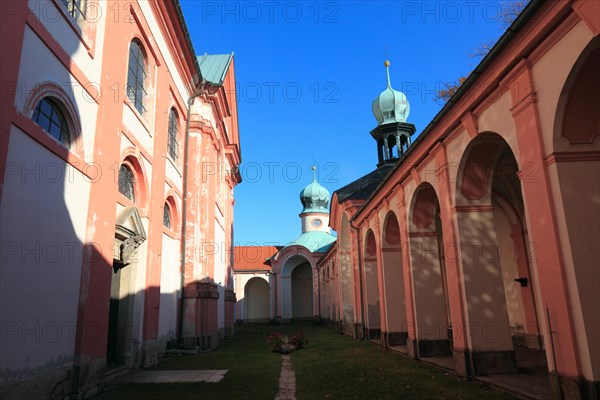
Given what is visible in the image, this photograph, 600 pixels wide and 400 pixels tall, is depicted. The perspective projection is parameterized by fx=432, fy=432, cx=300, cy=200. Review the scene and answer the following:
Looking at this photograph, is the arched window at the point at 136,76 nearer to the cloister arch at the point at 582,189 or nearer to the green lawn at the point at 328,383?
the green lawn at the point at 328,383

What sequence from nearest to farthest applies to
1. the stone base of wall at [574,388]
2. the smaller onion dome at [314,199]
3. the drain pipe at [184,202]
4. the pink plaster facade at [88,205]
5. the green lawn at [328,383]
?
the stone base of wall at [574,388], the pink plaster facade at [88,205], the green lawn at [328,383], the drain pipe at [184,202], the smaller onion dome at [314,199]

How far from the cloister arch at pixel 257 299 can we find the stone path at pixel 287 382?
3160 centimetres

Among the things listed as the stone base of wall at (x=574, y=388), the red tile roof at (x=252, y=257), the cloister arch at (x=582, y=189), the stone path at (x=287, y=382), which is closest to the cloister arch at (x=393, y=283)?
the stone path at (x=287, y=382)

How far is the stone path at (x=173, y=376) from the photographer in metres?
8.84

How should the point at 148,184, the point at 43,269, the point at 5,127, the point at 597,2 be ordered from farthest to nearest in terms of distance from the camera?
the point at 148,184
the point at 43,269
the point at 5,127
the point at 597,2

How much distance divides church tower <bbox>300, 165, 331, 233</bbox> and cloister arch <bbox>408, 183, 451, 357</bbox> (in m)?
32.9

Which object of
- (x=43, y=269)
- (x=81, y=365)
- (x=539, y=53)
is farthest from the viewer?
(x=81, y=365)

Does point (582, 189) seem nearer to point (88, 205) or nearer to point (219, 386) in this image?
point (219, 386)

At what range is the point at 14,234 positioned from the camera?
5719mm

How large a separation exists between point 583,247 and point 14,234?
23.9 feet

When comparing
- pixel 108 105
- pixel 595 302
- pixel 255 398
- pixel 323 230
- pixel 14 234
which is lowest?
pixel 255 398

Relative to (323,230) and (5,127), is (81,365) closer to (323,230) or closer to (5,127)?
(5,127)

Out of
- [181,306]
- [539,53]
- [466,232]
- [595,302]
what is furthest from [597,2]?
[181,306]

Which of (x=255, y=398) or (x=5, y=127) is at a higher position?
(x=5, y=127)
